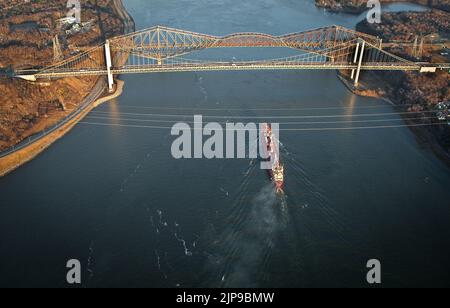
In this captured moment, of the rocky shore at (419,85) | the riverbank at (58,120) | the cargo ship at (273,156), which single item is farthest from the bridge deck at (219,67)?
the cargo ship at (273,156)

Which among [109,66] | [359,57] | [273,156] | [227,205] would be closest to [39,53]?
[109,66]

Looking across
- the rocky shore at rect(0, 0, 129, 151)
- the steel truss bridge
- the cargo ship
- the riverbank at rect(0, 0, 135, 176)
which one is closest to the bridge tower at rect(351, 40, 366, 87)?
the steel truss bridge

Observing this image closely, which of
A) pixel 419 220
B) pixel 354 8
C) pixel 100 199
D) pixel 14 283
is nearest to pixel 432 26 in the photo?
pixel 354 8

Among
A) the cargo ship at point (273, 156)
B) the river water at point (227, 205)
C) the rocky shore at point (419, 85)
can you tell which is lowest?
the river water at point (227, 205)

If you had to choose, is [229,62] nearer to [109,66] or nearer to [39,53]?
[109,66]

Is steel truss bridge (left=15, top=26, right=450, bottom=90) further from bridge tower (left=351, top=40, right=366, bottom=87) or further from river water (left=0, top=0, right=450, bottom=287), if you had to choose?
river water (left=0, top=0, right=450, bottom=287)

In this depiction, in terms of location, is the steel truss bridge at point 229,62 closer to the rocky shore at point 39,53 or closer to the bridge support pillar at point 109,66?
the bridge support pillar at point 109,66
